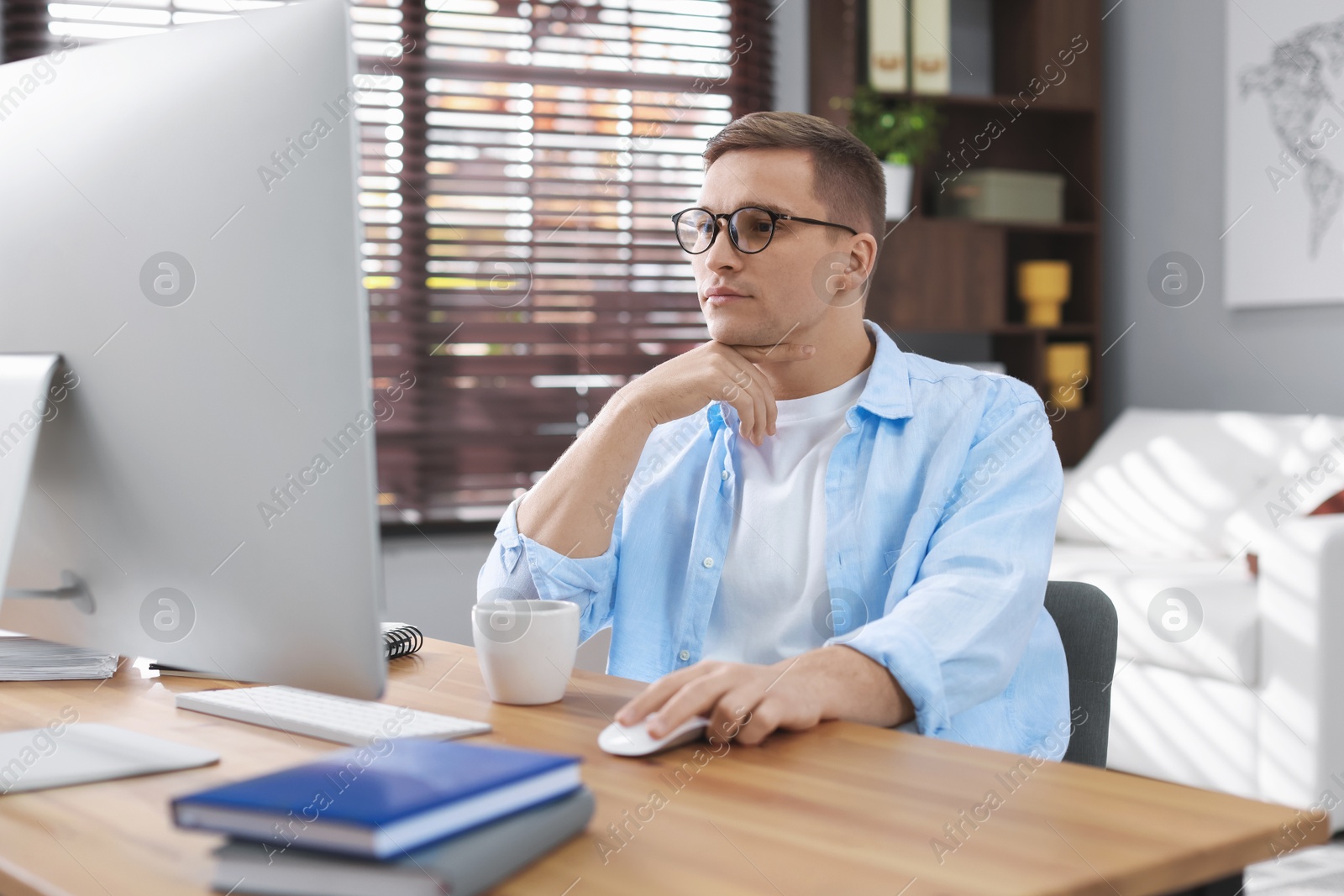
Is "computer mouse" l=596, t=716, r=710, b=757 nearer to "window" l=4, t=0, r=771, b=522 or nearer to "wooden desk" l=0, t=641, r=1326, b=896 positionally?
"wooden desk" l=0, t=641, r=1326, b=896

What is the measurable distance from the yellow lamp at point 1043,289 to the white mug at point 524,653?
3.51 m

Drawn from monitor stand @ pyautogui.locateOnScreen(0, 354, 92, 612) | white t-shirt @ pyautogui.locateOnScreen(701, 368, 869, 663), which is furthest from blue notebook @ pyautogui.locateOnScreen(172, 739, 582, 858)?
white t-shirt @ pyautogui.locateOnScreen(701, 368, 869, 663)

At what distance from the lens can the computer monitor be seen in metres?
0.71

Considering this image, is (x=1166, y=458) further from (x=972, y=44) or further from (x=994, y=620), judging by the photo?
(x=994, y=620)

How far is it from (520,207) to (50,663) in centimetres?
264

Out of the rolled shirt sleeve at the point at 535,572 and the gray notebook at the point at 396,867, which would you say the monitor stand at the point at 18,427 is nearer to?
the gray notebook at the point at 396,867

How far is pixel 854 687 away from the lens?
1.05m

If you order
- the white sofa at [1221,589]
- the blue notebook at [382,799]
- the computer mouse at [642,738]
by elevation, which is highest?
the blue notebook at [382,799]

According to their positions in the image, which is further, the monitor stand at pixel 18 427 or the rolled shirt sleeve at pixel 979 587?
the rolled shirt sleeve at pixel 979 587

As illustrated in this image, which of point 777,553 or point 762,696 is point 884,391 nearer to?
point 777,553

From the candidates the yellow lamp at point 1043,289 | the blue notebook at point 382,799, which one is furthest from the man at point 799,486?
the yellow lamp at point 1043,289

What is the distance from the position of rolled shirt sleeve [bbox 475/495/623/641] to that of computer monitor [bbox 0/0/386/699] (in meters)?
0.53

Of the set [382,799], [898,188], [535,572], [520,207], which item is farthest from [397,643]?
[898,188]

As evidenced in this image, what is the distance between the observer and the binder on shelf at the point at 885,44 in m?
4.00
